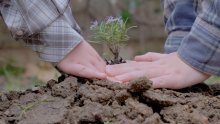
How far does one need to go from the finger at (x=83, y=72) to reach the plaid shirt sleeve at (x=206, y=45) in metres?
0.34

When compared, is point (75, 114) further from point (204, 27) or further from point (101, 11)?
point (101, 11)

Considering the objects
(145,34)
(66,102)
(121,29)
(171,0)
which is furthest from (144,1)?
(66,102)

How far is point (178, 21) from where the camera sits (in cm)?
260

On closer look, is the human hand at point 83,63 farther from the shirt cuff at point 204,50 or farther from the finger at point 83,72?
the shirt cuff at point 204,50

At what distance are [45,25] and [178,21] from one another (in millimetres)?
701

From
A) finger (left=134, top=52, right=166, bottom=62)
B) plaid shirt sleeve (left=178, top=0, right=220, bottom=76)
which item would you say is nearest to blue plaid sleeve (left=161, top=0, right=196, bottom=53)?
finger (left=134, top=52, right=166, bottom=62)

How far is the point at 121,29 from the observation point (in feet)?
7.33

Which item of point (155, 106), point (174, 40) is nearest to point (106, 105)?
point (155, 106)

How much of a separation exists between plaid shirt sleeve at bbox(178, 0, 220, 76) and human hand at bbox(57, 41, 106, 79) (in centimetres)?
32

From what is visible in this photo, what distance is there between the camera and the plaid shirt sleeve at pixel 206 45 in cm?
216

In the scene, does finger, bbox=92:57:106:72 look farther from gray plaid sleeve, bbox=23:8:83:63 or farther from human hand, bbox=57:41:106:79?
gray plaid sleeve, bbox=23:8:83:63

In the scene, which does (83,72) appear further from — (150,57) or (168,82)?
(150,57)

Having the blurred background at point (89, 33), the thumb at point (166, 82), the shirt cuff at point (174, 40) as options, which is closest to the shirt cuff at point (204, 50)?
the thumb at point (166, 82)

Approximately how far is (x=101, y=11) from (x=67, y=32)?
359 centimetres
